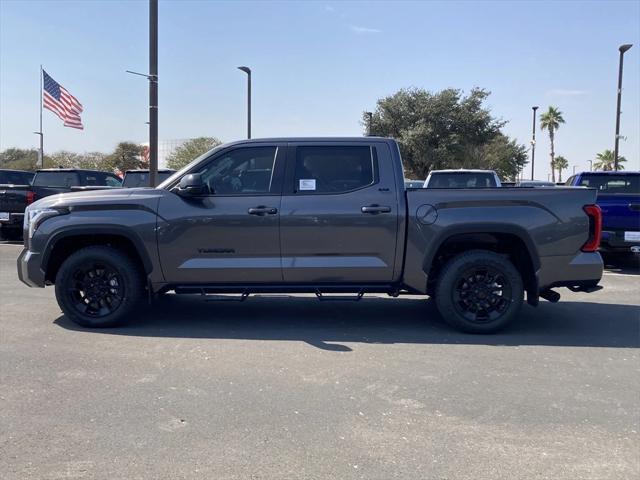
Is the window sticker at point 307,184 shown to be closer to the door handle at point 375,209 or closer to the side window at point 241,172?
the side window at point 241,172

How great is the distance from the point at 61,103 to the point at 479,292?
2434 cm

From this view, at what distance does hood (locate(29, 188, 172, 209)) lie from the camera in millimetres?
6004

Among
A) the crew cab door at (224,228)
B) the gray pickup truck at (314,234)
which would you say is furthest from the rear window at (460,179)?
the crew cab door at (224,228)

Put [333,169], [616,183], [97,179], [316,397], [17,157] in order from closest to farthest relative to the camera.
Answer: [316,397] → [333,169] → [616,183] → [97,179] → [17,157]

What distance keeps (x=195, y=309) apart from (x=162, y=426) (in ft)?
11.4

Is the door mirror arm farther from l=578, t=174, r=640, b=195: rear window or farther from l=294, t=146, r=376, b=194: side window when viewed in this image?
l=578, t=174, r=640, b=195: rear window

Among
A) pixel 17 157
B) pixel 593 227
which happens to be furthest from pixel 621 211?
pixel 17 157

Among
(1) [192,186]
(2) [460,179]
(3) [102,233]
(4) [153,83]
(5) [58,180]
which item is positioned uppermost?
(4) [153,83]

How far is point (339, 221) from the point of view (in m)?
5.91

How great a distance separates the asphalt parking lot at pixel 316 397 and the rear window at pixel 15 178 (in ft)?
40.8

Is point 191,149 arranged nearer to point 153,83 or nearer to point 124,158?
point 124,158

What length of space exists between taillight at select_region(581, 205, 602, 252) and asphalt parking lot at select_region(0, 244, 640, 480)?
996mm

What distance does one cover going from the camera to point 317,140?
6.21m

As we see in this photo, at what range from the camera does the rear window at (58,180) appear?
1439cm
